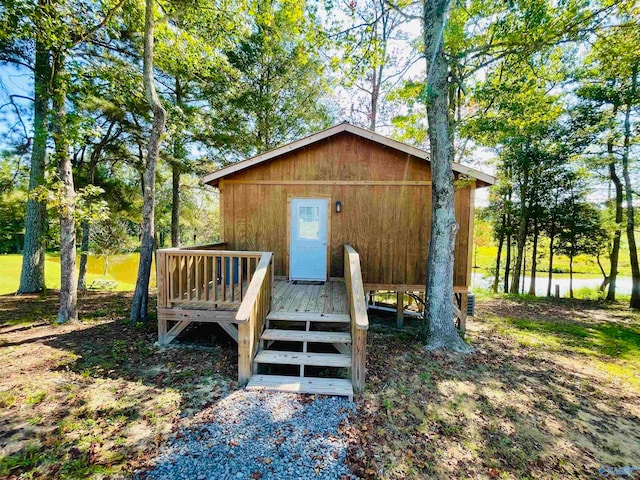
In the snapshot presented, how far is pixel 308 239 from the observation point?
270 inches

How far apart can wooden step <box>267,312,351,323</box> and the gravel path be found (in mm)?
1135

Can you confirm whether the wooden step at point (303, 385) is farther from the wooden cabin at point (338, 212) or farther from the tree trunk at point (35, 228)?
the tree trunk at point (35, 228)

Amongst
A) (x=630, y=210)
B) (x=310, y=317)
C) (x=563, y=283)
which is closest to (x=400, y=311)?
(x=310, y=317)

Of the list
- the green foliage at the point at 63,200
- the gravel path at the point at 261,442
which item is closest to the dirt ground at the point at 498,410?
the gravel path at the point at 261,442

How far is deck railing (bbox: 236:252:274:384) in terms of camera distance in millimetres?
3453

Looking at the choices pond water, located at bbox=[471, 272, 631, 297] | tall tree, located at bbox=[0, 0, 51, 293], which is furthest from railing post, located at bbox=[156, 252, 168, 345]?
pond water, located at bbox=[471, 272, 631, 297]

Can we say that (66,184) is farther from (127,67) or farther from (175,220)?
(175,220)

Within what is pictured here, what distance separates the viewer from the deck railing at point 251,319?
3.45m

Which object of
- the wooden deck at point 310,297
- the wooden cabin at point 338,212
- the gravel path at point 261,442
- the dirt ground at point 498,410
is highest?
the wooden cabin at point 338,212

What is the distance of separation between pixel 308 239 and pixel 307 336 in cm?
313

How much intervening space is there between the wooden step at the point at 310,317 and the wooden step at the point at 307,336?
0.67ft

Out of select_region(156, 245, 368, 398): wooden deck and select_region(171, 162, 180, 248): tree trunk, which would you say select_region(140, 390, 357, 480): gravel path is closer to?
select_region(156, 245, 368, 398): wooden deck

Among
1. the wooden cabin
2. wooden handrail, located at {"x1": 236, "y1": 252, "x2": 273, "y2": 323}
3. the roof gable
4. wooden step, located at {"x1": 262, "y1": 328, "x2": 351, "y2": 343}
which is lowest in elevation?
wooden step, located at {"x1": 262, "y1": 328, "x2": 351, "y2": 343}

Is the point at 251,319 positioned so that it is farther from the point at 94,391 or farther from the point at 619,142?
the point at 619,142
